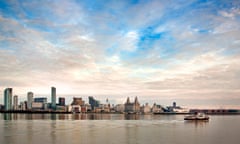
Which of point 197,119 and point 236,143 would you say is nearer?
point 236,143

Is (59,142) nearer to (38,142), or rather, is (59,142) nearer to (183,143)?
(38,142)

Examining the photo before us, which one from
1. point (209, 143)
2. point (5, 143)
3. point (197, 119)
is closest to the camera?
point (5, 143)

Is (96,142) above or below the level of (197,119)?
above

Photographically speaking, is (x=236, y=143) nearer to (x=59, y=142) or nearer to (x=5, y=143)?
(x=59, y=142)

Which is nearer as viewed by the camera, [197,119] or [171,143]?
[171,143]

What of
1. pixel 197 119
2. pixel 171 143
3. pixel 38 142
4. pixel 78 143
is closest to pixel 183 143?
pixel 171 143

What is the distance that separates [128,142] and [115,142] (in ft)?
7.93

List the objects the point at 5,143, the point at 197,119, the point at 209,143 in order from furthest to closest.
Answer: the point at 197,119 < the point at 209,143 < the point at 5,143

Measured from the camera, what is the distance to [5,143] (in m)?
47.0

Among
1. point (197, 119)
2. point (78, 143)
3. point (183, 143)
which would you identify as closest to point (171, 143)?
point (183, 143)

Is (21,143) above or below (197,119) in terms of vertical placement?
above

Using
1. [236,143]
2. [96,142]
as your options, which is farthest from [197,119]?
[96,142]

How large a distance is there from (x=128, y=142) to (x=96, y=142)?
588 cm

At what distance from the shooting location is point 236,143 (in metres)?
51.5
